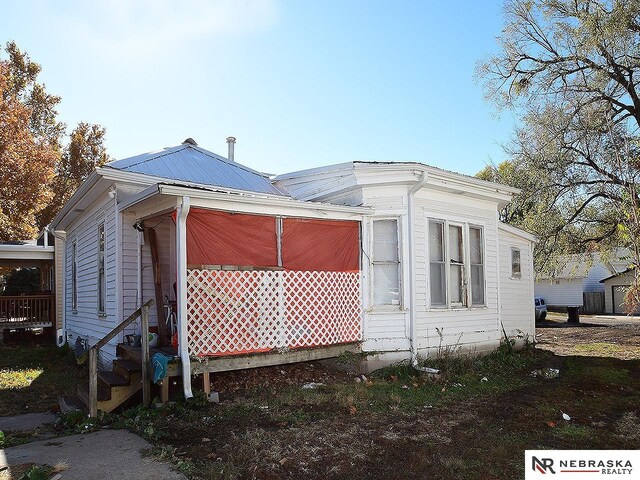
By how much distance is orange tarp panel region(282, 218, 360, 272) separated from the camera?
329 inches

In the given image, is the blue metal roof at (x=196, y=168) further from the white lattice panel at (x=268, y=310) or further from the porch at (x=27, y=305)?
the porch at (x=27, y=305)

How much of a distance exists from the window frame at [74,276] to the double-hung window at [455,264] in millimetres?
9441

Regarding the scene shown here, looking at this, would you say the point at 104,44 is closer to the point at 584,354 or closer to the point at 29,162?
the point at 584,354

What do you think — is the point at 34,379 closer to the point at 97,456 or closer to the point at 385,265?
the point at 97,456

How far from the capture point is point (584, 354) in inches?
512

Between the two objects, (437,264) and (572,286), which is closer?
(437,264)

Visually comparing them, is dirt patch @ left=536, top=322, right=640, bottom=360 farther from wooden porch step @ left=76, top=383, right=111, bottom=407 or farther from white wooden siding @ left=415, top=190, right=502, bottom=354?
wooden porch step @ left=76, top=383, right=111, bottom=407

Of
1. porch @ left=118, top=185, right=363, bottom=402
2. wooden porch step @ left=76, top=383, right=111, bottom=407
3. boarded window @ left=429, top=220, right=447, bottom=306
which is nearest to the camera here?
wooden porch step @ left=76, top=383, right=111, bottom=407

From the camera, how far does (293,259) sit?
8383mm

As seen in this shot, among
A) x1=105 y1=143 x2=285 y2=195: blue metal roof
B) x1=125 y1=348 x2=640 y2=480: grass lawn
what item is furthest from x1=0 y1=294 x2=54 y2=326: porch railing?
x1=125 y1=348 x2=640 y2=480: grass lawn

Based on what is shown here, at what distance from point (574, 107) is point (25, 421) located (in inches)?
623

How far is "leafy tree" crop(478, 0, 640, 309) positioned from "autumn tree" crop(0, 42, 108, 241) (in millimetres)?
20238

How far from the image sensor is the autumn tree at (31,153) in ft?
74.9

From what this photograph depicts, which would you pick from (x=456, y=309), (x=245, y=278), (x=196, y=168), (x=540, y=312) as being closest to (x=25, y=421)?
(x=245, y=278)
